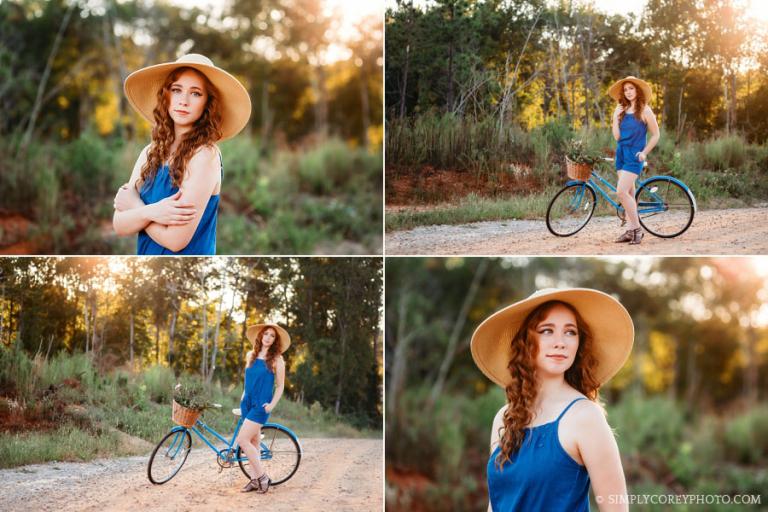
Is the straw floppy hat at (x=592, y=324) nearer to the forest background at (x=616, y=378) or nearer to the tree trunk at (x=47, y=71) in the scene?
the forest background at (x=616, y=378)

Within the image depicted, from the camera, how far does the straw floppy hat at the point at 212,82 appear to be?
105 inches

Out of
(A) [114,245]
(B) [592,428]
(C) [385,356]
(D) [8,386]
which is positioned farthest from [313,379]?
(A) [114,245]

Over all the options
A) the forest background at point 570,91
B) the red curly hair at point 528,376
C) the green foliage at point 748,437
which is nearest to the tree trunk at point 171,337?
the forest background at point 570,91

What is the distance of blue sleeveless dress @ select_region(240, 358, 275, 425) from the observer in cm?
342

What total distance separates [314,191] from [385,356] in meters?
2.10

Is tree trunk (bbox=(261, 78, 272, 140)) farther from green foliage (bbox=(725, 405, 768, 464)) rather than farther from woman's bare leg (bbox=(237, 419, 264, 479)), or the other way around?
green foliage (bbox=(725, 405, 768, 464))

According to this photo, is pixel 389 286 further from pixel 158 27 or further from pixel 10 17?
pixel 10 17

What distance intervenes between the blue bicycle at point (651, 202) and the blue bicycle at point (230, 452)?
1.60 m

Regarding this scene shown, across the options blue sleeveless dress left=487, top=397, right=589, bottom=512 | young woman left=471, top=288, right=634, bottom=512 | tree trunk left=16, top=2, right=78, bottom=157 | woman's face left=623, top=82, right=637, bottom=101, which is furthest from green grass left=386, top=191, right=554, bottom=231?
tree trunk left=16, top=2, right=78, bottom=157

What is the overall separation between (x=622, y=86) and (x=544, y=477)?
1895mm

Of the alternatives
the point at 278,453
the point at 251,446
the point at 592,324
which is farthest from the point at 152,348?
the point at 592,324

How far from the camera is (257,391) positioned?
3441mm

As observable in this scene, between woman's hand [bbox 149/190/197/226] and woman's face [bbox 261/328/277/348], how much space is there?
1.05 meters

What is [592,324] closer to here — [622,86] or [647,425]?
[622,86]
